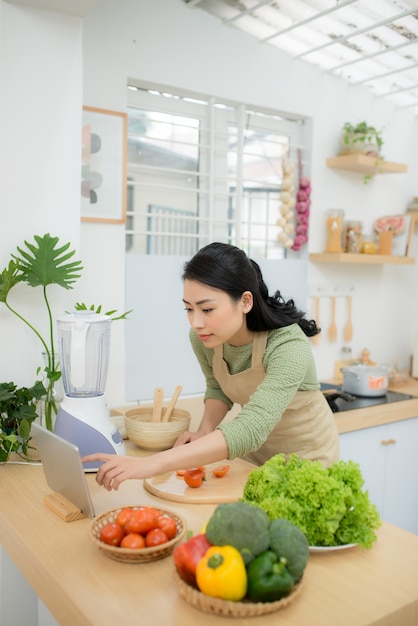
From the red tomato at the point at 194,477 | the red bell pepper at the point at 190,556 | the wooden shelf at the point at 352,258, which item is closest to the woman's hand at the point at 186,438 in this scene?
the red tomato at the point at 194,477

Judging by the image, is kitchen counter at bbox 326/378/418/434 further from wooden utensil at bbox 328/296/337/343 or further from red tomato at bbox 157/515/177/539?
red tomato at bbox 157/515/177/539

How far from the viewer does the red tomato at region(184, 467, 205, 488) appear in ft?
5.31

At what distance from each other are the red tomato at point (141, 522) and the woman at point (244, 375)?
0.12 metres

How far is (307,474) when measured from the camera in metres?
1.23

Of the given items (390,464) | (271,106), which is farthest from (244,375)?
(271,106)

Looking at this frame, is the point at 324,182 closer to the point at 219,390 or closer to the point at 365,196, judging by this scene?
the point at 365,196

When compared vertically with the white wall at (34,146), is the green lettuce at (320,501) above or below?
below

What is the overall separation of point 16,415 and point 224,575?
3.43 feet

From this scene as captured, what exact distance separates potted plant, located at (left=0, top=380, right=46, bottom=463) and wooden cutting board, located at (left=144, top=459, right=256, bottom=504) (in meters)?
0.42

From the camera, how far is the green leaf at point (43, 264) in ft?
6.46

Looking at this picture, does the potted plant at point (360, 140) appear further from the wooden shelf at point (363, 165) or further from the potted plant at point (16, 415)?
the potted plant at point (16, 415)

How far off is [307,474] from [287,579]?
0.26 metres

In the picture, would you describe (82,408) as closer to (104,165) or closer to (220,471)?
(220,471)

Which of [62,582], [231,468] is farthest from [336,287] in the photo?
[62,582]
